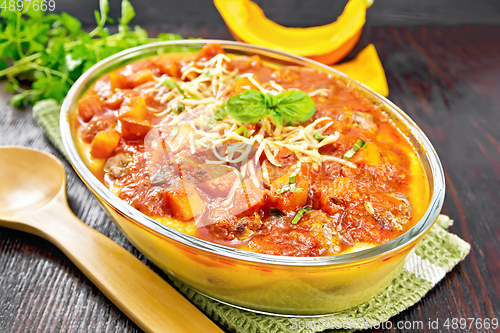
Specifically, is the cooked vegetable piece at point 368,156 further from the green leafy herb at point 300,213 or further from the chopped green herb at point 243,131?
the chopped green herb at point 243,131

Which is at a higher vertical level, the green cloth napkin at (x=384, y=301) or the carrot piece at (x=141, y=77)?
the carrot piece at (x=141, y=77)

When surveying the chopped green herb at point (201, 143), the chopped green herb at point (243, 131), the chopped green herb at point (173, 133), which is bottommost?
the chopped green herb at point (173, 133)

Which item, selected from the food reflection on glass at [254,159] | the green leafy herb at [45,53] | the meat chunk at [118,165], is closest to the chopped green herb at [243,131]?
the food reflection on glass at [254,159]

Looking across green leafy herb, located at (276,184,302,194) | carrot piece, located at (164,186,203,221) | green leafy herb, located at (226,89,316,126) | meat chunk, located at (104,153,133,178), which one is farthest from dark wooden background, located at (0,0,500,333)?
green leafy herb, located at (226,89,316,126)

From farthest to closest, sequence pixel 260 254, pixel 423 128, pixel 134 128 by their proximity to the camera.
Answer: pixel 423 128 < pixel 134 128 < pixel 260 254

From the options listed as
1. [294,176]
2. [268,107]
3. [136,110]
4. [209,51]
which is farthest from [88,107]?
[294,176]

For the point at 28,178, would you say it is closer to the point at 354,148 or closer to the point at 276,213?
the point at 276,213

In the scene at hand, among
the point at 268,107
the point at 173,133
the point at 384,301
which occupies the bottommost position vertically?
the point at 384,301
